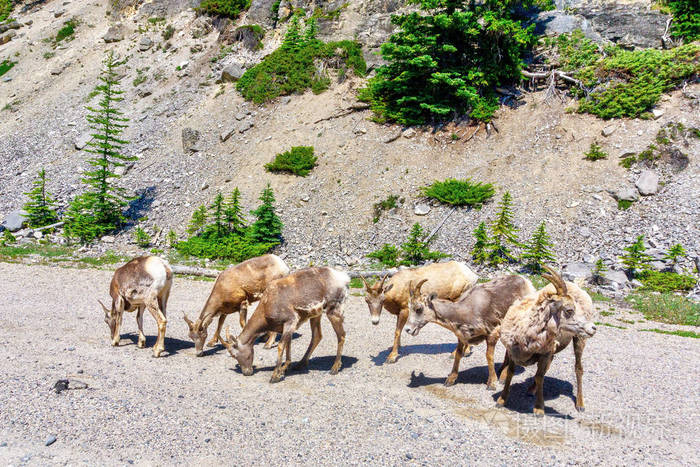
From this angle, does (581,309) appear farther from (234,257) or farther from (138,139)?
(138,139)

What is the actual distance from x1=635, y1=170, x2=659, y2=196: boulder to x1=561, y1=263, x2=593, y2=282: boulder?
20.4ft

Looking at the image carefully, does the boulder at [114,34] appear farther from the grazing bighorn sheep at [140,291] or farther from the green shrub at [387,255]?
the grazing bighorn sheep at [140,291]

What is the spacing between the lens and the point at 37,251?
21.2 meters

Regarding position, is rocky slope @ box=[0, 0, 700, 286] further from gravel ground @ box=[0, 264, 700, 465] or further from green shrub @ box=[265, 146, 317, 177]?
gravel ground @ box=[0, 264, 700, 465]

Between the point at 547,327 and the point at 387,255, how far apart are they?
41.2ft

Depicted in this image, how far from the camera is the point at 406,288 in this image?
10781 millimetres

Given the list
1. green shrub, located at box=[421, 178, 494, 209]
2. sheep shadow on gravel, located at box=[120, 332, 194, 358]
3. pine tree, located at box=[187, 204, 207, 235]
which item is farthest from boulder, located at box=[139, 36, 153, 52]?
sheep shadow on gravel, located at box=[120, 332, 194, 358]

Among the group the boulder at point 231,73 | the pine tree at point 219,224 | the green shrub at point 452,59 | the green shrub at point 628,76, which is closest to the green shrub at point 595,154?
the green shrub at point 628,76

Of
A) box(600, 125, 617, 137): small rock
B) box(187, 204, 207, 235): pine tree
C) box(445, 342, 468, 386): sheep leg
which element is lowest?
box(187, 204, 207, 235): pine tree

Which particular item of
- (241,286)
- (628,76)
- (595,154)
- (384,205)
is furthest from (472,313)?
A: (628,76)

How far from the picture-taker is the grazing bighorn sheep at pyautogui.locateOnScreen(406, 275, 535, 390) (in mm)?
8719

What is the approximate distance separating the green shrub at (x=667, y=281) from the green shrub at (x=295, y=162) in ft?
56.7

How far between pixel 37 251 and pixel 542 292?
2245cm

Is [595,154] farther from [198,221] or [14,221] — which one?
[14,221]
